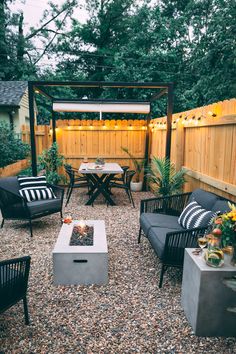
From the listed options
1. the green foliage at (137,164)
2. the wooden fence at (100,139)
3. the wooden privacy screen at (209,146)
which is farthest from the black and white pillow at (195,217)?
the wooden fence at (100,139)

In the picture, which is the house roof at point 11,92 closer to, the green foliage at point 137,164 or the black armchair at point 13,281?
the green foliage at point 137,164

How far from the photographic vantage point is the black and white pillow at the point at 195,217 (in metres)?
3.13

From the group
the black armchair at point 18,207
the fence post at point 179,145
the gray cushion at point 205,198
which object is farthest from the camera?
the fence post at point 179,145

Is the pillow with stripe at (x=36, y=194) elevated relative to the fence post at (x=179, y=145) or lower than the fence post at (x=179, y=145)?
lower

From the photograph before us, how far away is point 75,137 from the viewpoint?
8.52 m

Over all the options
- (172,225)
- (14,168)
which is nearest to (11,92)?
(14,168)

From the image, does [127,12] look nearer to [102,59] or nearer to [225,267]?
[102,59]

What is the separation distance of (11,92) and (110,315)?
41.7 ft

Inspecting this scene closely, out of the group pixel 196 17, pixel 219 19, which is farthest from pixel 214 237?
pixel 196 17

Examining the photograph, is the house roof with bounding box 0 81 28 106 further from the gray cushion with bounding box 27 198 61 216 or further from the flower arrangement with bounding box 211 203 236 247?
the flower arrangement with bounding box 211 203 236 247

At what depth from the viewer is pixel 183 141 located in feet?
18.3

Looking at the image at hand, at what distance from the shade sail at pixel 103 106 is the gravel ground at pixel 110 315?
434cm

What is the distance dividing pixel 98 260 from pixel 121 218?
2.49 meters

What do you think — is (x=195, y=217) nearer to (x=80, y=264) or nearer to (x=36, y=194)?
(x=80, y=264)
